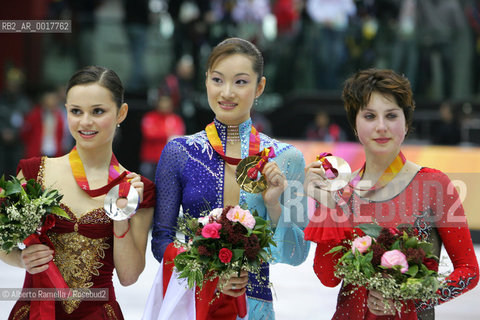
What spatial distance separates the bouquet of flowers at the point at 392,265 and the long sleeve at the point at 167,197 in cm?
71

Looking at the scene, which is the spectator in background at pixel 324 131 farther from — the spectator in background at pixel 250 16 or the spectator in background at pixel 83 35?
the spectator in background at pixel 83 35

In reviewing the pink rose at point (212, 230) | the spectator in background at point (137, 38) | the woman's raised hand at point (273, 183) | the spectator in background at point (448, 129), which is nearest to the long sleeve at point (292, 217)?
the woman's raised hand at point (273, 183)

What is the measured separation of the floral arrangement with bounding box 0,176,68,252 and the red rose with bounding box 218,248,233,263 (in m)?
0.72

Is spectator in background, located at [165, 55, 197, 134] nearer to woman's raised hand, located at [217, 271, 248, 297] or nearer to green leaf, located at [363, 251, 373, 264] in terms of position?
woman's raised hand, located at [217, 271, 248, 297]

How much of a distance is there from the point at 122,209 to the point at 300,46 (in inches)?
360

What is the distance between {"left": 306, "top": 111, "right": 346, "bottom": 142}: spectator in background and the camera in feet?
36.9

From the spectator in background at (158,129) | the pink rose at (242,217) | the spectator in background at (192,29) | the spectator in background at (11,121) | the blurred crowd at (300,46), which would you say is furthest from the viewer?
the spectator in background at (192,29)

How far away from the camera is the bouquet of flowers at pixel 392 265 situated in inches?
94.9

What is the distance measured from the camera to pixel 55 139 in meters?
10.6

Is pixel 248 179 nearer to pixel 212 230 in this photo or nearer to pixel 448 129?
pixel 212 230

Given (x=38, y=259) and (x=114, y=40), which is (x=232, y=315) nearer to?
(x=38, y=259)

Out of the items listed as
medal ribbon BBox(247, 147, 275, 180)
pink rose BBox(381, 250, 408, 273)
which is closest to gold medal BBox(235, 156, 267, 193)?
medal ribbon BBox(247, 147, 275, 180)

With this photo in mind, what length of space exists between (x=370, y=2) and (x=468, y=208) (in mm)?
4843

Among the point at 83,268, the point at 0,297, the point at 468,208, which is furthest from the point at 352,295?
the point at 468,208
